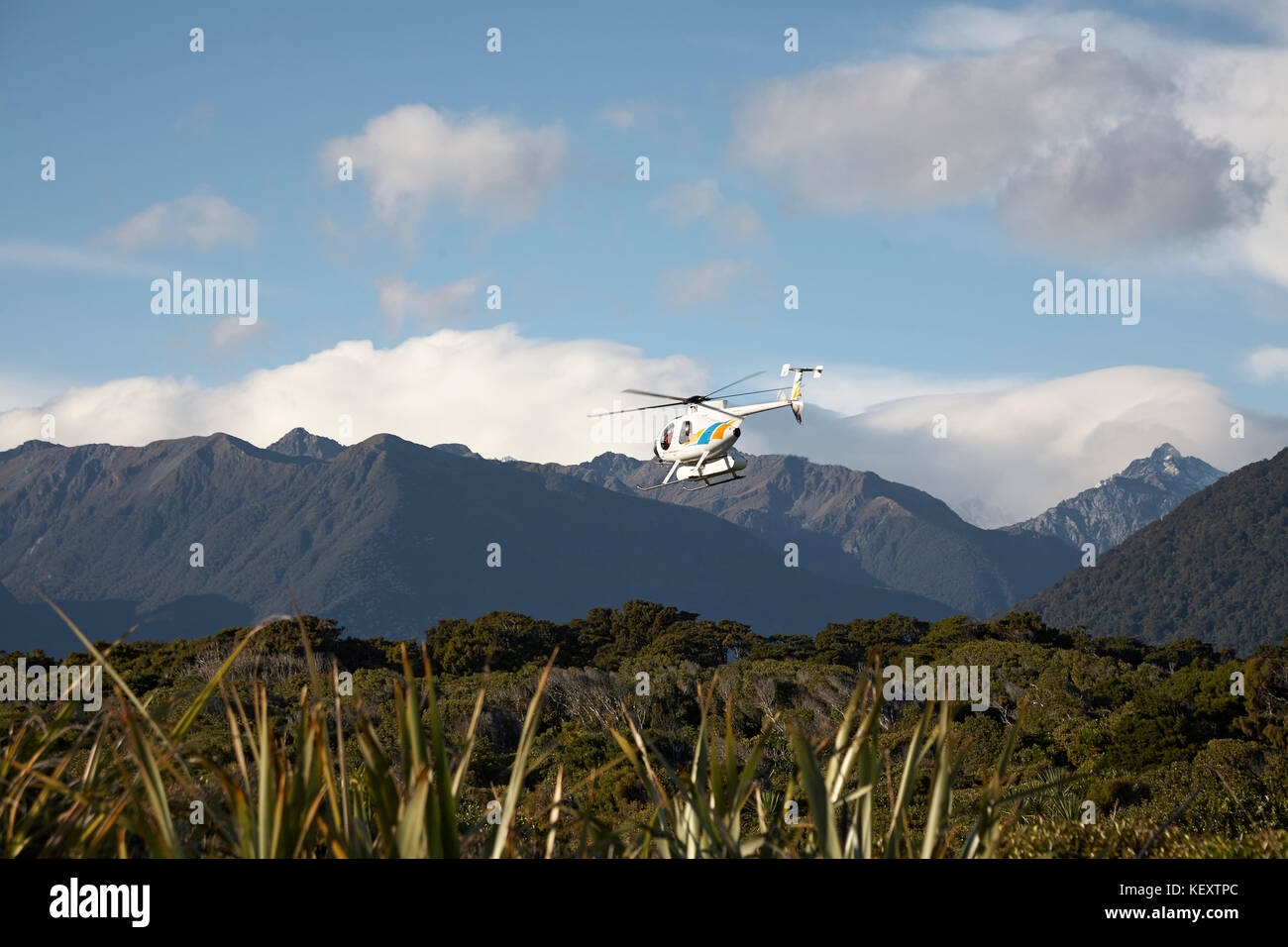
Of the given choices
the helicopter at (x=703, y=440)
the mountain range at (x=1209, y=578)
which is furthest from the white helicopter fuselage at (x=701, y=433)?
the mountain range at (x=1209, y=578)

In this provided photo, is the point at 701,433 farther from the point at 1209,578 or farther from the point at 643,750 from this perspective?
the point at 1209,578

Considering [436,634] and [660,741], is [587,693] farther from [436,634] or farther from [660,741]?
[436,634]

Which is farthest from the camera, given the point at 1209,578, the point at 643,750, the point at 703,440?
the point at 1209,578

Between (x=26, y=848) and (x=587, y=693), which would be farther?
(x=587, y=693)

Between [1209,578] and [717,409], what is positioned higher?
[717,409]

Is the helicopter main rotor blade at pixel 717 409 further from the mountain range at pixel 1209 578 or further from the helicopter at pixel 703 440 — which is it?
the mountain range at pixel 1209 578

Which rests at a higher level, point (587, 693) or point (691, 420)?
point (691, 420)

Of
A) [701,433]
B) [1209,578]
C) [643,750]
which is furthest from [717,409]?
[1209,578]

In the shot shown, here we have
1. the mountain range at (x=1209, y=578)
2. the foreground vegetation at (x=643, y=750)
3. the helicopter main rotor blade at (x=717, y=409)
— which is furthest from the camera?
the mountain range at (x=1209, y=578)
